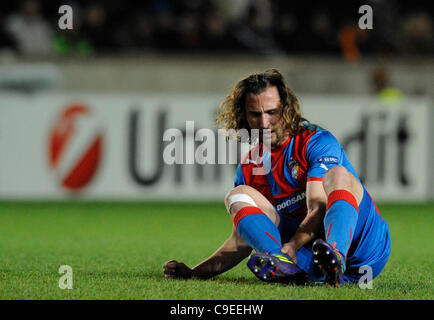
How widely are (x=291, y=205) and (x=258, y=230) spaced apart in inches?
17.4

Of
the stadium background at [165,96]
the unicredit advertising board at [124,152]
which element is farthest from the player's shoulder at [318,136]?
the unicredit advertising board at [124,152]

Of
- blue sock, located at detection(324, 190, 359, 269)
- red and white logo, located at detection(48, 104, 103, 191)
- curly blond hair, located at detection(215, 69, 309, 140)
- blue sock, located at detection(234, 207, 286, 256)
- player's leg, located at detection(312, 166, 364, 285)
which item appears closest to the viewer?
player's leg, located at detection(312, 166, 364, 285)

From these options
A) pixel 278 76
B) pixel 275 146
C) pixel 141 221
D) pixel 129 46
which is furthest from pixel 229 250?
pixel 129 46

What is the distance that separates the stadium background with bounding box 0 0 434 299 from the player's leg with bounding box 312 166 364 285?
5.74 metres

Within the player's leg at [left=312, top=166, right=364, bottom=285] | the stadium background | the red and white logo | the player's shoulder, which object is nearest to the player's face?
the player's shoulder

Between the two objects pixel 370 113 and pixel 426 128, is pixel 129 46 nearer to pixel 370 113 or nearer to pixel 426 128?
pixel 370 113

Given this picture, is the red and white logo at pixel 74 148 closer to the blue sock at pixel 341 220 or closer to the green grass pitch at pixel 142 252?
the green grass pitch at pixel 142 252

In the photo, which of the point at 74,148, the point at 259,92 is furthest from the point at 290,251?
the point at 74,148

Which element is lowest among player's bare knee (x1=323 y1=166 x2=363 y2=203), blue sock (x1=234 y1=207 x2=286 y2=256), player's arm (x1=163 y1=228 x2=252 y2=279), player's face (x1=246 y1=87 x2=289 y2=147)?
player's arm (x1=163 y1=228 x2=252 y2=279)

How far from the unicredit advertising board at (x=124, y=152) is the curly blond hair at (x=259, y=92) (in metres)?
6.85

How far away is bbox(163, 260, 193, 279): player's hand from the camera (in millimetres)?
5469

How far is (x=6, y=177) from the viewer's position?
1299 cm

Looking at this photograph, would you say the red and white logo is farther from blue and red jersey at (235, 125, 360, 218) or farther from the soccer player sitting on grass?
blue and red jersey at (235, 125, 360, 218)
